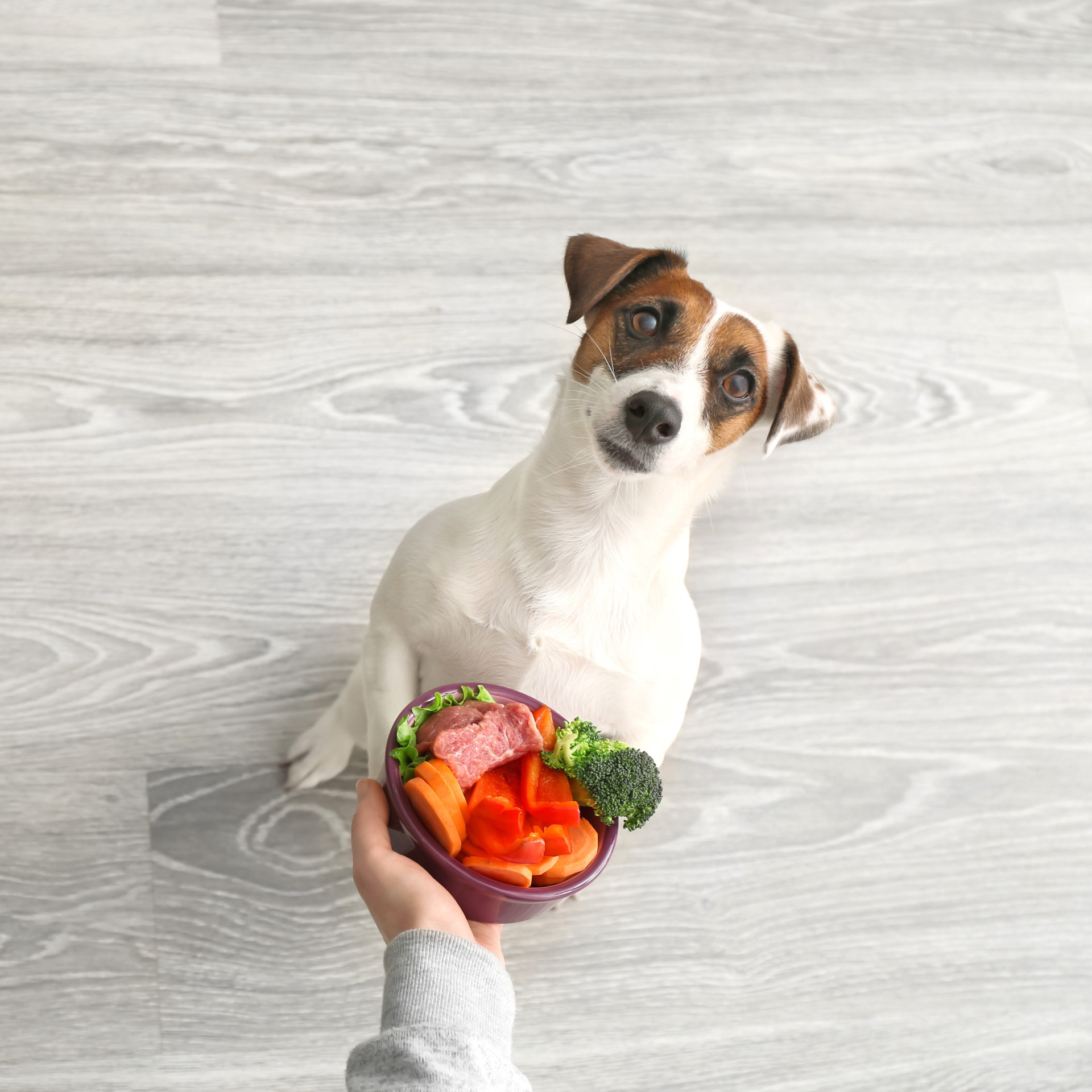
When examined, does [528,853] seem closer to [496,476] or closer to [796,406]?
[796,406]

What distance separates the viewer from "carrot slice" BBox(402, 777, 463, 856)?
4.29 ft

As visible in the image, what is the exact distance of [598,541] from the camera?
160cm

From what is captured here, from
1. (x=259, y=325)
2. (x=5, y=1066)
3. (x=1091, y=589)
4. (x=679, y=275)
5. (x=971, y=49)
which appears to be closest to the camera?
(x=679, y=275)

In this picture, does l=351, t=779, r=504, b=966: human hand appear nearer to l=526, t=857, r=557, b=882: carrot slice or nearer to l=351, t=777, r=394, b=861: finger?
l=351, t=777, r=394, b=861: finger

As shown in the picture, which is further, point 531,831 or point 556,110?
point 556,110

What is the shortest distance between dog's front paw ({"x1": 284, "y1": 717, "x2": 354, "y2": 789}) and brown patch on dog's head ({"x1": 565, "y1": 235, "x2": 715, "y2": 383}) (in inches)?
34.7

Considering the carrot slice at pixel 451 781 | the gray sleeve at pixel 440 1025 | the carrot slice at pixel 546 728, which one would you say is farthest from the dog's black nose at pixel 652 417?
the gray sleeve at pixel 440 1025

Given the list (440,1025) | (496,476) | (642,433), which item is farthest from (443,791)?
(496,476)

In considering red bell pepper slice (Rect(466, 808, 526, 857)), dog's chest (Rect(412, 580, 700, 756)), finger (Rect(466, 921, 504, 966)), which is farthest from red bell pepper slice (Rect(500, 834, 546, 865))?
dog's chest (Rect(412, 580, 700, 756))

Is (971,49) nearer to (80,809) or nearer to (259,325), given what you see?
(259,325)

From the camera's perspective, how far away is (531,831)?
1339 mm

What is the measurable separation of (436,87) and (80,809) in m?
1.76

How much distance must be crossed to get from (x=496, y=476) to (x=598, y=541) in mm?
734

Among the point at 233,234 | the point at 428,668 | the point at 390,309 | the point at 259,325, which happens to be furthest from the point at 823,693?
the point at 233,234
